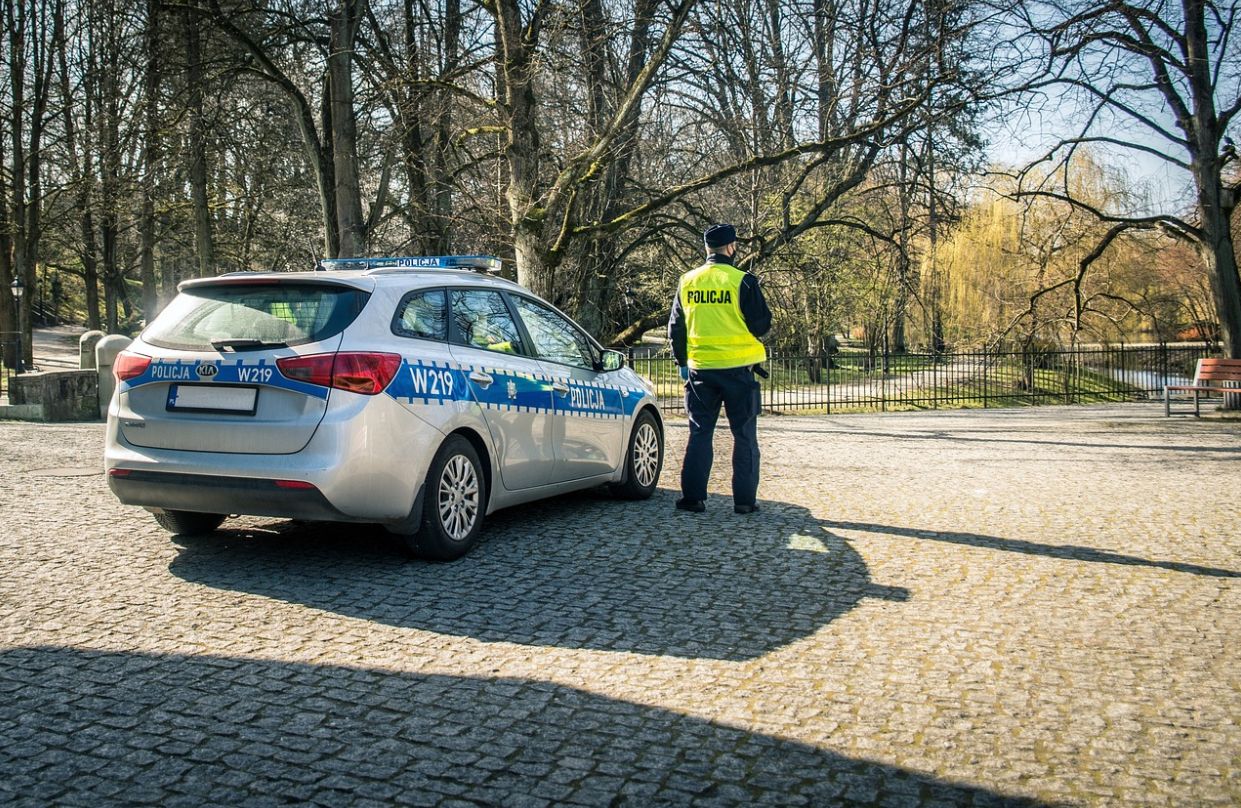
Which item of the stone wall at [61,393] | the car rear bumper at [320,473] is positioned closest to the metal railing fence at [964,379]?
the stone wall at [61,393]

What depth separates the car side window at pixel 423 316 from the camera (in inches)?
233

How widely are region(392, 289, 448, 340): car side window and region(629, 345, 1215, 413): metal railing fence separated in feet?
55.2

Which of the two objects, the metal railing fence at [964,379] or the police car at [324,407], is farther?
the metal railing fence at [964,379]

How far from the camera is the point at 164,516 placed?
256 inches

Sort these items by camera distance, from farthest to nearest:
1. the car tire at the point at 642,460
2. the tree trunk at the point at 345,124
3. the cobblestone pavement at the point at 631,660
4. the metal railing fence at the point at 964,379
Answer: the metal railing fence at the point at 964,379 → the tree trunk at the point at 345,124 → the car tire at the point at 642,460 → the cobblestone pavement at the point at 631,660

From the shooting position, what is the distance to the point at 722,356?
25.2 ft

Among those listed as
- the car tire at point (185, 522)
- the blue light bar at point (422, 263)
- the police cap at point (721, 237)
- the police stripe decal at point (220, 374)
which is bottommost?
the car tire at point (185, 522)

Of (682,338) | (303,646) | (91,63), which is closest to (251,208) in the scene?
(91,63)

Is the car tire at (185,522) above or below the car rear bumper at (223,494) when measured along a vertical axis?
below

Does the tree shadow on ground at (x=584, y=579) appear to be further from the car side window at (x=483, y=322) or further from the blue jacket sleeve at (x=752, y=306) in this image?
the blue jacket sleeve at (x=752, y=306)

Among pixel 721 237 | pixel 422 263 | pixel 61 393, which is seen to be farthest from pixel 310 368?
pixel 61 393

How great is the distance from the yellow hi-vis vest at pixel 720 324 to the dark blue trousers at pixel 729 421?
3.7 inches

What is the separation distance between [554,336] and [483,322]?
3.26 ft

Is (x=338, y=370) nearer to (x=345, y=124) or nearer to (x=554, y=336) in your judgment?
(x=554, y=336)
